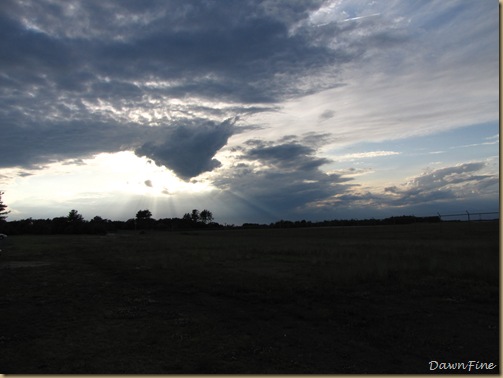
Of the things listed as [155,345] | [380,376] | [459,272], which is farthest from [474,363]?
[459,272]

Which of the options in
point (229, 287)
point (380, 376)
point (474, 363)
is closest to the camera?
point (380, 376)

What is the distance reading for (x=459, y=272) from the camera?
17.6 meters

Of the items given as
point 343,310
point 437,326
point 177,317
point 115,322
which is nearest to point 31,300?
point 115,322

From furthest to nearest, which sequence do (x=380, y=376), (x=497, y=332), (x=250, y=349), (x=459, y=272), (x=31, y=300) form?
(x=459, y=272) < (x=31, y=300) < (x=497, y=332) < (x=250, y=349) < (x=380, y=376)

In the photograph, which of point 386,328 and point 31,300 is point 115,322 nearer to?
point 31,300

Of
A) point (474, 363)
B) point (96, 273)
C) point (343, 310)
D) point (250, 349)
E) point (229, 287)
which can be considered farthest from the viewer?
point (96, 273)

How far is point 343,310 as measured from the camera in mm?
11461

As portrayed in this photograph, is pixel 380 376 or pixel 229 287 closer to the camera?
pixel 380 376

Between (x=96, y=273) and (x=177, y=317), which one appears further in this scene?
(x=96, y=273)

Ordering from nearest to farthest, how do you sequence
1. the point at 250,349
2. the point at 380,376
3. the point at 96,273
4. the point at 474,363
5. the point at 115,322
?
the point at 380,376 → the point at 474,363 → the point at 250,349 → the point at 115,322 → the point at 96,273

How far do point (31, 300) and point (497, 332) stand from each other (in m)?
13.1

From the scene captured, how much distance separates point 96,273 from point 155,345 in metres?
13.7

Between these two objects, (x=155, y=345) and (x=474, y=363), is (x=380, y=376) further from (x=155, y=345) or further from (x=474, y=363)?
(x=155, y=345)

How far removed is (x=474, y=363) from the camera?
285 inches
